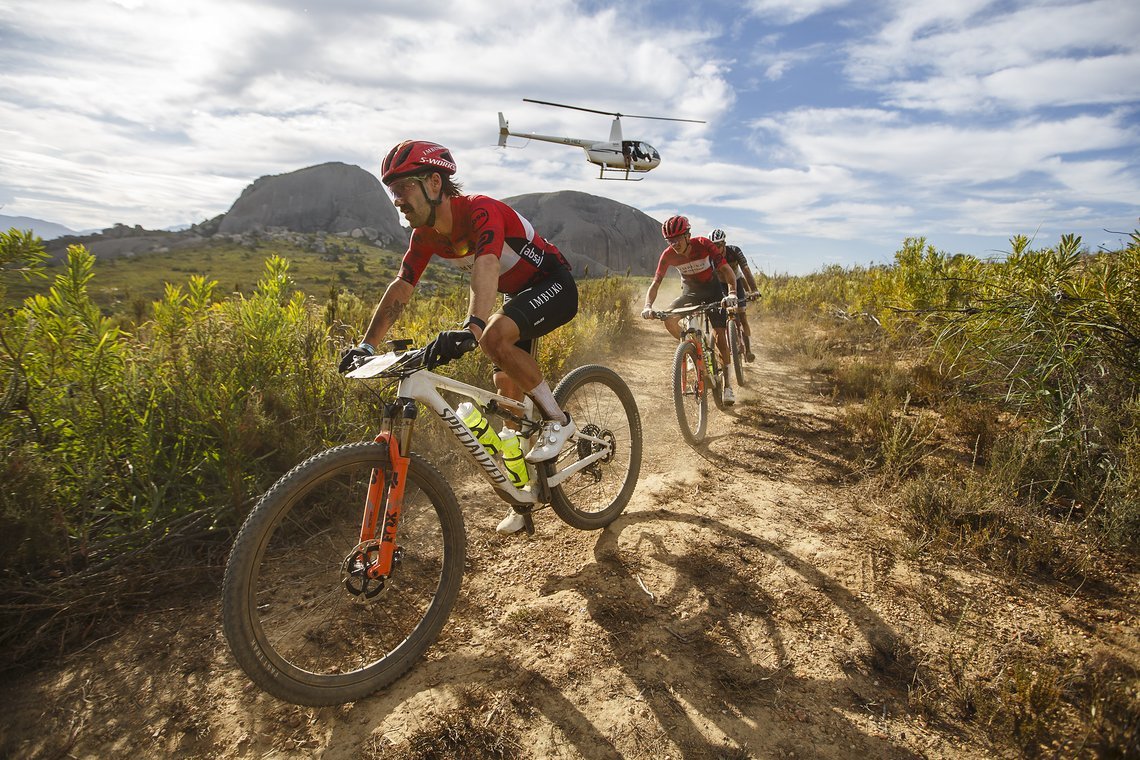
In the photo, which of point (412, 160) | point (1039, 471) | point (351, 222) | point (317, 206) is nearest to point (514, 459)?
point (412, 160)

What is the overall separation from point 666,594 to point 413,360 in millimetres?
2117

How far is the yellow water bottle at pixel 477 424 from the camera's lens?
3016 mm

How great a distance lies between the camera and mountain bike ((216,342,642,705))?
7.17ft

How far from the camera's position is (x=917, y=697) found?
2408 millimetres

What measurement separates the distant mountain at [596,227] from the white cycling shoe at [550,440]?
72829 mm

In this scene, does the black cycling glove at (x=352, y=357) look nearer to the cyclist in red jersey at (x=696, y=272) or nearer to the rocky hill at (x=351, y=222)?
the cyclist in red jersey at (x=696, y=272)

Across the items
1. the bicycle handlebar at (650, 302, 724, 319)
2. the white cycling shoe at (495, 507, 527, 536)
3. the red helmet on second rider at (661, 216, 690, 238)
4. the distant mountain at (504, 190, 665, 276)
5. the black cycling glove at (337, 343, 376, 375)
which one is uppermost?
the distant mountain at (504, 190, 665, 276)

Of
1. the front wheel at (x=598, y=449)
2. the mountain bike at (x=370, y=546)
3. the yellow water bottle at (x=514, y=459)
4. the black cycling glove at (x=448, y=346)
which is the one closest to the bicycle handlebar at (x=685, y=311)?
the front wheel at (x=598, y=449)

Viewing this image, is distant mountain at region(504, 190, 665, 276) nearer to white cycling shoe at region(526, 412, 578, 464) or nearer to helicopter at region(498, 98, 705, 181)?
helicopter at region(498, 98, 705, 181)

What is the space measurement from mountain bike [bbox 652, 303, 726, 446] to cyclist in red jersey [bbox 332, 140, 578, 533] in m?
2.54

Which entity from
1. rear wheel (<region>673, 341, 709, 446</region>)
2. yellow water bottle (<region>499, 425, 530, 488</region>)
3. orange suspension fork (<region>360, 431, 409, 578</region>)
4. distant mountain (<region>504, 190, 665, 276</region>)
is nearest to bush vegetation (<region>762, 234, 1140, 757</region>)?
rear wheel (<region>673, 341, 709, 446</region>)

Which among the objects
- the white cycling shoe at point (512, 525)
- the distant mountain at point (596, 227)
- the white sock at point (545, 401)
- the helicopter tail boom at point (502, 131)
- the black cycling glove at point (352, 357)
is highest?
the distant mountain at point (596, 227)

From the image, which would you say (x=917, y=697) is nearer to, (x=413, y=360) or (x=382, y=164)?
(x=413, y=360)

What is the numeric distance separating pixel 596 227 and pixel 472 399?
8310 centimetres
